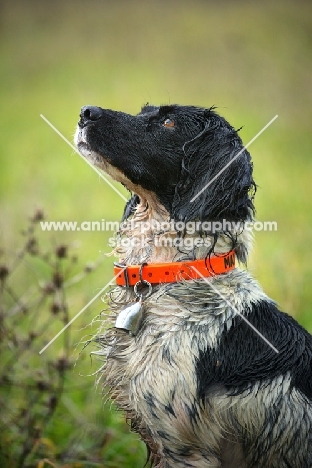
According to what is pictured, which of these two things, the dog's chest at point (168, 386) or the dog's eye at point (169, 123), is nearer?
the dog's chest at point (168, 386)

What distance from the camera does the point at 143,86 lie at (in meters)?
8.49

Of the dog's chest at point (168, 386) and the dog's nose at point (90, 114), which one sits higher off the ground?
the dog's nose at point (90, 114)

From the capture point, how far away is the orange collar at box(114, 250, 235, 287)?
113 inches

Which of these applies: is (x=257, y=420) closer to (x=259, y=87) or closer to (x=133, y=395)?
(x=133, y=395)

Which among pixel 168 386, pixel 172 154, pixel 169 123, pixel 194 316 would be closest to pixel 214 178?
pixel 172 154

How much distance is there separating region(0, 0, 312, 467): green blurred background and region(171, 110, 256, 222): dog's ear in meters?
2.41

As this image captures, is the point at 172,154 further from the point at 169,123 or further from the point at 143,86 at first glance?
the point at 143,86

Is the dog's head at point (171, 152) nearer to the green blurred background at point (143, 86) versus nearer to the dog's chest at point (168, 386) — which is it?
the dog's chest at point (168, 386)

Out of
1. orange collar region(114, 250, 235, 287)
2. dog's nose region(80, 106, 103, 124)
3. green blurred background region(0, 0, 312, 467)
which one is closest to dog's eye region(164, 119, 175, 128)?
dog's nose region(80, 106, 103, 124)

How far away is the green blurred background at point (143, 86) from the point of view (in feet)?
21.5

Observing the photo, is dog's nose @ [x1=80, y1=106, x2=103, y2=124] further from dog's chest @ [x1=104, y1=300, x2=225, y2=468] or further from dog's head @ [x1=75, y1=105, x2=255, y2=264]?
dog's chest @ [x1=104, y1=300, x2=225, y2=468]

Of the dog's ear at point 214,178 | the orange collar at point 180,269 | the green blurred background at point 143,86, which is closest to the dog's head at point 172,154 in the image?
the dog's ear at point 214,178

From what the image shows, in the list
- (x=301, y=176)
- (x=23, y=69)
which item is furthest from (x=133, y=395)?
(x=23, y=69)

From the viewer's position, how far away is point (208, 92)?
8273 mm
